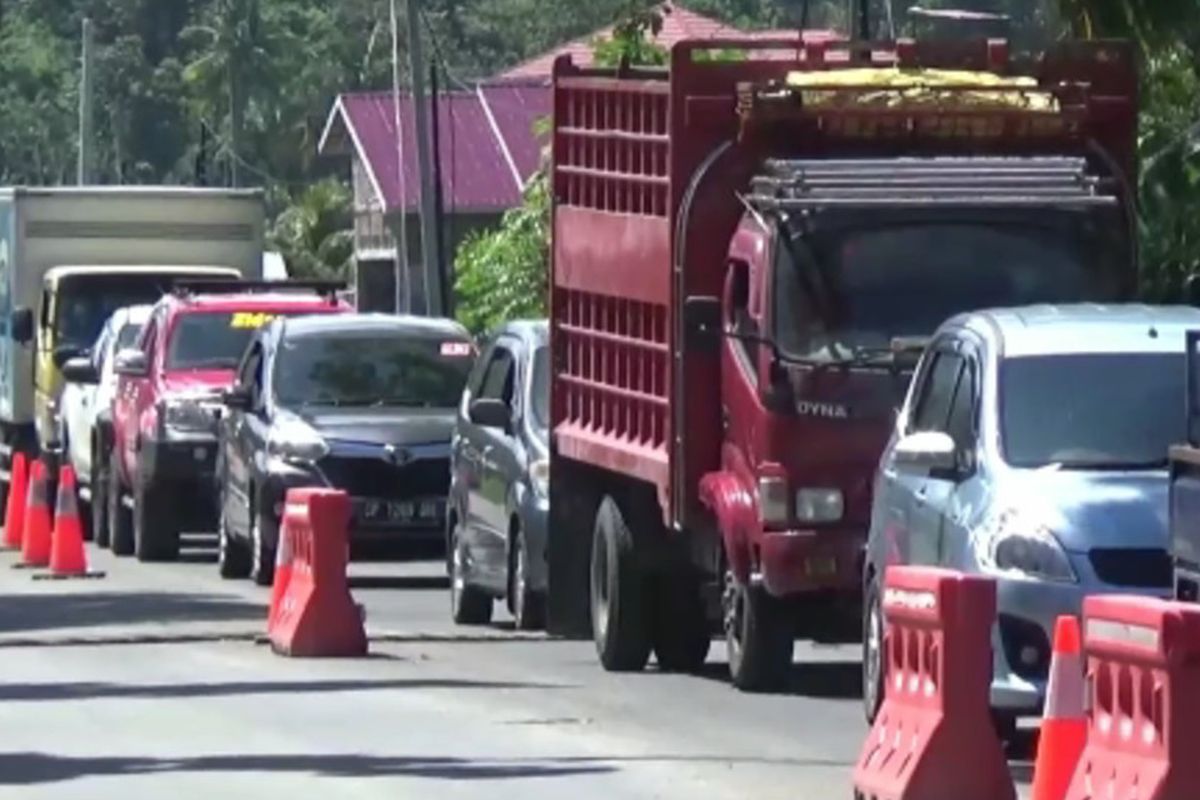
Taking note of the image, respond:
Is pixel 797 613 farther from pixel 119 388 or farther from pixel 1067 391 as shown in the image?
pixel 119 388

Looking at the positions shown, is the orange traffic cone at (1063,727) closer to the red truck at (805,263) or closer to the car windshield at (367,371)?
the red truck at (805,263)

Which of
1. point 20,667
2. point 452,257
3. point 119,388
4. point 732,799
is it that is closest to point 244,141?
point 452,257

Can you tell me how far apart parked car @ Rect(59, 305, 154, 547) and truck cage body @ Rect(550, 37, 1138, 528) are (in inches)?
557

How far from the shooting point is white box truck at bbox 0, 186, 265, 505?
3641cm

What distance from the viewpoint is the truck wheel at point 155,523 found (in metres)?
30.0

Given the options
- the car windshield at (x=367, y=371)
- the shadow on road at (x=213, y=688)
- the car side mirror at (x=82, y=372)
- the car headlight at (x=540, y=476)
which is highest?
the car headlight at (x=540, y=476)

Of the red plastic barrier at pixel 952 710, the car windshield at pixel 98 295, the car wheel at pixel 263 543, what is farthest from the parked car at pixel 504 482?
the car windshield at pixel 98 295

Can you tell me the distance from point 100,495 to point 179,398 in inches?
142

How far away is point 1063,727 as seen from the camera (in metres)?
11.4

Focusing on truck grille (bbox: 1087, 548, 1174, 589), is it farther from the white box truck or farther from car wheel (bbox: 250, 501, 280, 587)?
the white box truck

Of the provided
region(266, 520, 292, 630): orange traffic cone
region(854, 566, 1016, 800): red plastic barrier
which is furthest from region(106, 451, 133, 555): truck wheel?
region(854, 566, 1016, 800): red plastic barrier

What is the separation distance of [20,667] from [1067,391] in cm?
683

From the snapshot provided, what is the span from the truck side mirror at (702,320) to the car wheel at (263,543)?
8.89m

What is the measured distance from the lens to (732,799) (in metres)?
13.2
